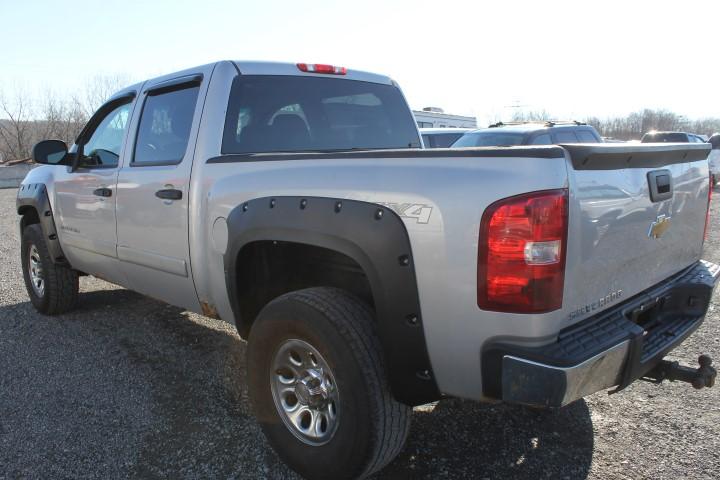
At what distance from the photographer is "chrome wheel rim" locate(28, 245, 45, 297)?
5.06 meters

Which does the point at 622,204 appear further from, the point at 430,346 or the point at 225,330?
the point at 225,330

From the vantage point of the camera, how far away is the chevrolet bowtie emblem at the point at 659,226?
2.32m

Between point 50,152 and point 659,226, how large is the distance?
4.24 meters

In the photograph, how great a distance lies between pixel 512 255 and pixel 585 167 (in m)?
0.41

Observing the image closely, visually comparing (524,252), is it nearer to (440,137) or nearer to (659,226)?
(659,226)

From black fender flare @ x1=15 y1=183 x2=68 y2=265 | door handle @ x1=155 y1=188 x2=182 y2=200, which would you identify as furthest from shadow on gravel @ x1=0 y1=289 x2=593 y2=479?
door handle @ x1=155 y1=188 x2=182 y2=200

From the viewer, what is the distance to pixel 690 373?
2309 millimetres

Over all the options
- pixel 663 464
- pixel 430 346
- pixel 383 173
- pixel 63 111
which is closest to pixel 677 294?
pixel 663 464

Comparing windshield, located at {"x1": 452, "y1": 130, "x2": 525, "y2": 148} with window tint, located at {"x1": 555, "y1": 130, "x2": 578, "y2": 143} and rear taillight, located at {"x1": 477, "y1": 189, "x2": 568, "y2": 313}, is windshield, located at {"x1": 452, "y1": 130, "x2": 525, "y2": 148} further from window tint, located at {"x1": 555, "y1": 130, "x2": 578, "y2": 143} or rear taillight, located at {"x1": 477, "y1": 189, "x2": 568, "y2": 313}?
rear taillight, located at {"x1": 477, "y1": 189, "x2": 568, "y2": 313}

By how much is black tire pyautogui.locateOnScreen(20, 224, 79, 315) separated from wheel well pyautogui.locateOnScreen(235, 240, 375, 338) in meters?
2.76

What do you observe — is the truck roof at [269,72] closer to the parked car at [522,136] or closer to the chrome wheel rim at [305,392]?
the chrome wheel rim at [305,392]

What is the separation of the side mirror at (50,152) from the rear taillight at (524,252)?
378 centimetres

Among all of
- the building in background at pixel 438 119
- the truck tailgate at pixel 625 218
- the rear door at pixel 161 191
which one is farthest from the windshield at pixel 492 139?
the building in background at pixel 438 119

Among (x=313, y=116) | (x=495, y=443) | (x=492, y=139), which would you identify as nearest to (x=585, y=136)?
(x=492, y=139)
